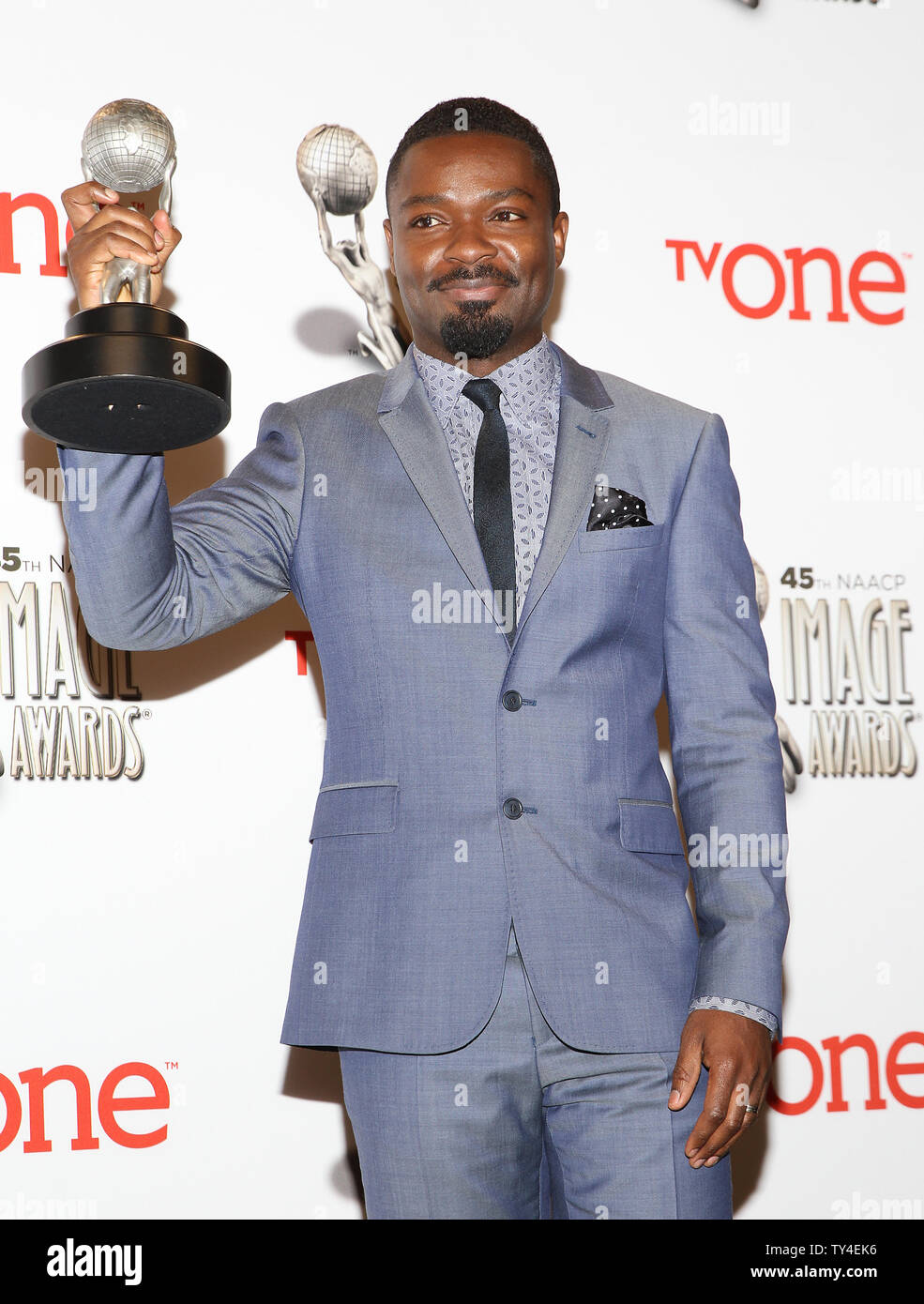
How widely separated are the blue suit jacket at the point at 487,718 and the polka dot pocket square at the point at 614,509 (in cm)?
2

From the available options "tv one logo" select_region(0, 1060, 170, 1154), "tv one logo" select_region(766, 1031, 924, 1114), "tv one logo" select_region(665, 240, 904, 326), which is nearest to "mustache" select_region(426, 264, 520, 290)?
"tv one logo" select_region(665, 240, 904, 326)

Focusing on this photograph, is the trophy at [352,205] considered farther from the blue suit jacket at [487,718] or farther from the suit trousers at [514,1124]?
the suit trousers at [514,1124]

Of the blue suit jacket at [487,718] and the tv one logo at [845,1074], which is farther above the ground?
the blue suit jacket at [487,718]

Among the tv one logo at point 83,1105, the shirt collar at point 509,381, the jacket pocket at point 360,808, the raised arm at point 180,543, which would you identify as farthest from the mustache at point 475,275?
the tv one logo at point 83,1105

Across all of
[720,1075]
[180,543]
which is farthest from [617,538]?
[720,1075]

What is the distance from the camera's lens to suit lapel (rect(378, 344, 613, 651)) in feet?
5.91

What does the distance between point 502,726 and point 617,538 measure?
0.31m

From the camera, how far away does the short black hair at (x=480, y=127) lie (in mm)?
2061

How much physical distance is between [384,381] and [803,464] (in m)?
1.45

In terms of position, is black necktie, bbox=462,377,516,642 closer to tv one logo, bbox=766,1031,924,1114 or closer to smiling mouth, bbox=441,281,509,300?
smiling mouth, bbox=441,281,509,300

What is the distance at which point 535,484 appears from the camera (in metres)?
1.92

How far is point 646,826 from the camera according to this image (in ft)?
5.94

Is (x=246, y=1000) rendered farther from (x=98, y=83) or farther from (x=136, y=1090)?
(x=98, y=83)

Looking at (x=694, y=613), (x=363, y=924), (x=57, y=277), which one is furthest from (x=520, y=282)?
(x=57, y=277)
